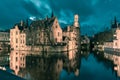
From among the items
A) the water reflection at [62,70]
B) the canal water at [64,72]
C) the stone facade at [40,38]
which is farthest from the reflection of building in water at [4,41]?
the canal water at [64,72]

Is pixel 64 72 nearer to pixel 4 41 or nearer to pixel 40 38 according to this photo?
pixel 40 38

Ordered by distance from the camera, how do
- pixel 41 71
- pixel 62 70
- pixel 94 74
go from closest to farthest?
pixel 41 71, pixel 94 74, pixel 62 70

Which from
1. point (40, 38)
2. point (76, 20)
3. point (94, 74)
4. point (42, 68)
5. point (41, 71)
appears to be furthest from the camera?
point (76, 20)

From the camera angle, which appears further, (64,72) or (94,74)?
(64,72)

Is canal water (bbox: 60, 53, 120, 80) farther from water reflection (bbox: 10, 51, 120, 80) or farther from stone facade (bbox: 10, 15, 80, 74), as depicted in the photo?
stone facade (bbox: 10, 15, 80, 74)

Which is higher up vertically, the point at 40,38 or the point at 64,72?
the point at 40,38

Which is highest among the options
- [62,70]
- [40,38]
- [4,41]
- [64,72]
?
[40,38]

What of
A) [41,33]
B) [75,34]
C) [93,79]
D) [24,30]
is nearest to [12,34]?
[24,30]

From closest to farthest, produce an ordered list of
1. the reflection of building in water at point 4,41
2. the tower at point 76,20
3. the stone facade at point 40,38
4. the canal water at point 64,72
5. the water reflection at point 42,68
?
the water reflection at point 42,68
the canal water at point 64,72
the stone facade at point 40,38
the reflection of building in water at point 4,41
the tower at point 76,20

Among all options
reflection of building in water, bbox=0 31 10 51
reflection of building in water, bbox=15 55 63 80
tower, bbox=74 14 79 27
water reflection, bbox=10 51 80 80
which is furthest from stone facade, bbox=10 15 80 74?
reflection of building in water, bbox=15 55 63 80

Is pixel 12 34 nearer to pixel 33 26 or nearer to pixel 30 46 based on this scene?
pixel 33 26

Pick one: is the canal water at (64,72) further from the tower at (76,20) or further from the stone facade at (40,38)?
the tower at (76,20)

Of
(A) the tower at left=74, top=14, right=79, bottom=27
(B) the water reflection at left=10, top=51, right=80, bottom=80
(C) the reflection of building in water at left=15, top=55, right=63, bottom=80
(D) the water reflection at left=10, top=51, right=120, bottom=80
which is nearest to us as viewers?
(C) the reflection of building in water at left=15, top=55, right=63, bottom=80

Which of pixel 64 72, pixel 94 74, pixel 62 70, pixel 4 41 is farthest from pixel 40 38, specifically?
pixel 94 74
